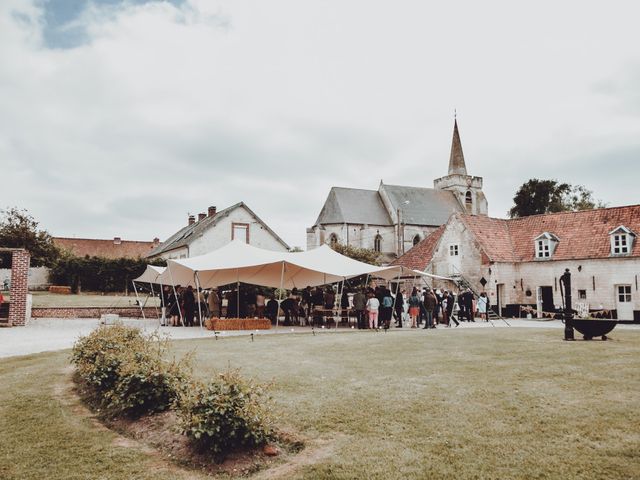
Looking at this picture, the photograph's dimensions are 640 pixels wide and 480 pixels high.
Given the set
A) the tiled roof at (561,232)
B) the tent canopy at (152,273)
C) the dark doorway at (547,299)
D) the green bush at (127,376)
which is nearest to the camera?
the green bush at (127,376)

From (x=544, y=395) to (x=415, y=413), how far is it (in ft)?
5.43

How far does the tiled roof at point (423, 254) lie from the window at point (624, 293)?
9432mm

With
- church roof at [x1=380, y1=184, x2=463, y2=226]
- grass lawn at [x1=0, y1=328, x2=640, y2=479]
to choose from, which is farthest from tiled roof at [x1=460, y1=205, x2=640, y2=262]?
church roof at [x1=380, y1=184, x2=463, y2=226]

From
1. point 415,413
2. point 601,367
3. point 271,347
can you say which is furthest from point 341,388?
point 271,347

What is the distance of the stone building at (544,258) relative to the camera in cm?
2394

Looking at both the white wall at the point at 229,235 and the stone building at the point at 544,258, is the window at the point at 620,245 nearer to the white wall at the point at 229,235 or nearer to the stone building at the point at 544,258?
the stone building at the point at 544,258

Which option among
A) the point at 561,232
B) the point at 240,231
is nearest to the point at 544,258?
the point at 561,232

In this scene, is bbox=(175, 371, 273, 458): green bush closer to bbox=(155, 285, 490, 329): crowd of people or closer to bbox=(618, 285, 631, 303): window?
bbox=(155, 285, 490, 329): crowd of people

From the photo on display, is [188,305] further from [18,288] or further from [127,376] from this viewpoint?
[127,376]

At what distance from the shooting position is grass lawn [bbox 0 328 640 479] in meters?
4.09

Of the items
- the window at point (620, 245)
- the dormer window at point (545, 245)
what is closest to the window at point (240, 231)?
the dormer window at point (545, 245)

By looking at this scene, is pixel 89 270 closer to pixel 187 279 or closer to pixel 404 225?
pixel 187 279

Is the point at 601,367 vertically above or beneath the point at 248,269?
beneath

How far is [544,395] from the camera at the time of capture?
5941mm
